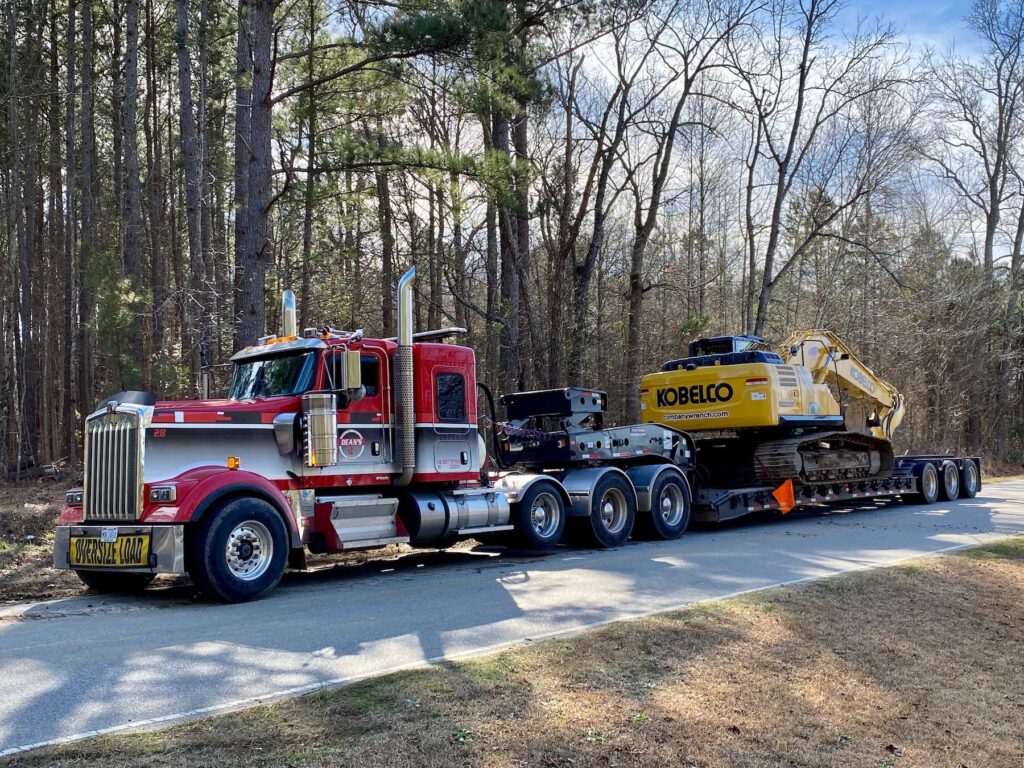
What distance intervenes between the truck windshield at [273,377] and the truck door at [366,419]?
14.3 inches

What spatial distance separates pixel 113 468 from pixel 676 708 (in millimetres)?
6603

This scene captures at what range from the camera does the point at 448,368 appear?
1255 centimetres

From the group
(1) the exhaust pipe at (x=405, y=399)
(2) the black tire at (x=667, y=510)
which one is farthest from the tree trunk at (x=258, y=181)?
(2) the black tire at (x=667, y=510)

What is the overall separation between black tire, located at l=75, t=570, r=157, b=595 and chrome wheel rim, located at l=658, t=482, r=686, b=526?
8.65 meters

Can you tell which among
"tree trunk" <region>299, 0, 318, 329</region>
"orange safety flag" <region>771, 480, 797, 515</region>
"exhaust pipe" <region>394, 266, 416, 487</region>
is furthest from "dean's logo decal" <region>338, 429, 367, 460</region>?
"orange safety flag" <region>771, 480, 797, 515</region>

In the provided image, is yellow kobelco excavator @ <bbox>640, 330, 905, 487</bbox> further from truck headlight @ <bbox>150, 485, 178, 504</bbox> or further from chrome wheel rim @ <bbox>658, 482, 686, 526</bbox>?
truck headlight @ <bbox>150, 485, 178, 504</bbox>

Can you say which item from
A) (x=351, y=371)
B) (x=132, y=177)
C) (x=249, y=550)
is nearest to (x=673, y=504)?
(x=351, y=371)

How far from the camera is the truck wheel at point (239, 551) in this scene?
9.24 metres

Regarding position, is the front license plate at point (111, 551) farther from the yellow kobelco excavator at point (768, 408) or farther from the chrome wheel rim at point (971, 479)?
the chrome wheel rim at point (971, 479)

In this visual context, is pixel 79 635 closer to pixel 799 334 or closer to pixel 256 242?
pixel 256 242

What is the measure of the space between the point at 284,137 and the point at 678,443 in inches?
554

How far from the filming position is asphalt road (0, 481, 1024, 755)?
227 inches

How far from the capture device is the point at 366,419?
38.1 ft

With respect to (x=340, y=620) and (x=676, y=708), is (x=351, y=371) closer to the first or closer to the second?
(x=340, y=620)
